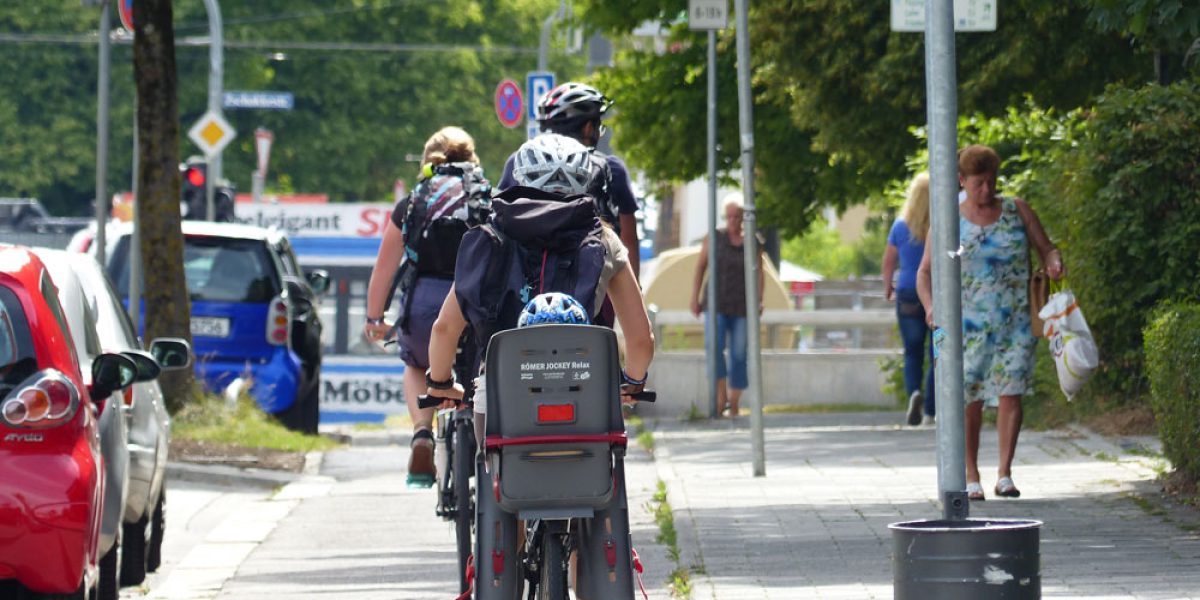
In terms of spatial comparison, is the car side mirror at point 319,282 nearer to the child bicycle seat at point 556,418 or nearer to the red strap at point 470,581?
the red strap at point 470,581

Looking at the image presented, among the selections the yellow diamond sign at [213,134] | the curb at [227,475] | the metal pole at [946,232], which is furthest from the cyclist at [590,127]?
the yellow diamond sign at [213,134]

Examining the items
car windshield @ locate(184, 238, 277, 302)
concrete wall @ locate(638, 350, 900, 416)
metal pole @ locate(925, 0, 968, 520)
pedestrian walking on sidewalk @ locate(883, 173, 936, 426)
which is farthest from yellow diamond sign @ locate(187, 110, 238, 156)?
metal pole @ locate(925, 0, 968, 520)

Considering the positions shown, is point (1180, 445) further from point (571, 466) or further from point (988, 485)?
point (571, 466)

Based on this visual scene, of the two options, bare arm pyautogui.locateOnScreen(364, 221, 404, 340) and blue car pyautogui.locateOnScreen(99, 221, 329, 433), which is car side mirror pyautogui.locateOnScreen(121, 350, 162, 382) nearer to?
bare arm pyautogui.locateOnScreen(364, 221, 404, 340)

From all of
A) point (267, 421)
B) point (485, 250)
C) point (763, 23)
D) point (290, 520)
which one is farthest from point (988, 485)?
point (267, 421)

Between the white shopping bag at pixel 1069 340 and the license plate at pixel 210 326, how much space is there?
30.9ft

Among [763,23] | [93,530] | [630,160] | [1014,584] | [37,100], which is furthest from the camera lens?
[37,100]

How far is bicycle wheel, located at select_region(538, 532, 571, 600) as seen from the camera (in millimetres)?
6129

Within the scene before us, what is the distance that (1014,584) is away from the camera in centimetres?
594

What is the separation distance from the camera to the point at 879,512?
10.6 meters

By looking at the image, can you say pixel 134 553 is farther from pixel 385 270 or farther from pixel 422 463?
pixel 385 270

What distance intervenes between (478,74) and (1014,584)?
55.8 meters

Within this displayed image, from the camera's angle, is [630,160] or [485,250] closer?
[485,250]

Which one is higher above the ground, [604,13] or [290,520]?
[604,13]
